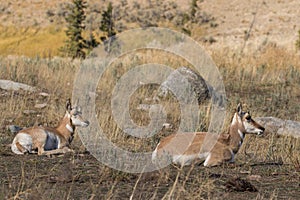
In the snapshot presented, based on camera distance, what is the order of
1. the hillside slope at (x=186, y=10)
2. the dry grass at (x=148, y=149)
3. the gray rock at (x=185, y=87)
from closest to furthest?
the dry grass at (x=148, y=149)
the gray rock at (x=185, y=87)
the hillside slope at (x=186, y=10)

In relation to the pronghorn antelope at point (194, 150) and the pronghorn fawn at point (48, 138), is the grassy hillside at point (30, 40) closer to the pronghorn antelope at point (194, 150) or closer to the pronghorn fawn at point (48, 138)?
the pronghorn fawn at point (48, 138)

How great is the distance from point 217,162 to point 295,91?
929 cm

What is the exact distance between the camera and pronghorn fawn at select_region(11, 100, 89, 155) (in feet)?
29.0

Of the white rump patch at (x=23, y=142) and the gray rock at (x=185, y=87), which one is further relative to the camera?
the gray rock at (x=185, y=87)

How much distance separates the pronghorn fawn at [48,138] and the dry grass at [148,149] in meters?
0.23

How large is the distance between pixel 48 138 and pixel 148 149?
5.09 feet

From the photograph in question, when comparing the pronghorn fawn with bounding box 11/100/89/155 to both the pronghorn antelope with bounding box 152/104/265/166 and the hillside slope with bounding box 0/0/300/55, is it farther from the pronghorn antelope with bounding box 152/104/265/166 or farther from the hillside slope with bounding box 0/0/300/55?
the hillside slope with bounding box 0/0/300/55

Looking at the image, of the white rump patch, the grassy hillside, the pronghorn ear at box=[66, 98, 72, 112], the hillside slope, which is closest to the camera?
the white rump patch

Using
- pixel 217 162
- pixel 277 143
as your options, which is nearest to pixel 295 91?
pixel 277 143

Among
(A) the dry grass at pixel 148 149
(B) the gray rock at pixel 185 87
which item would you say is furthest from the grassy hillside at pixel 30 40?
(B) the gray rock at pixel 185 87

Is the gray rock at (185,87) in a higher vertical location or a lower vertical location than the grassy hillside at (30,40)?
higher

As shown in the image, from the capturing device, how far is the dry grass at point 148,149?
5871 millimetres

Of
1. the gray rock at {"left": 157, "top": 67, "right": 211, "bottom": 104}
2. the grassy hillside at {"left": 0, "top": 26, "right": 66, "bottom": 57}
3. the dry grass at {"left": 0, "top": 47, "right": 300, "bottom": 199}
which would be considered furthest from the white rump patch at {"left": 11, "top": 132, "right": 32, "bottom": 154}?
the grassy hillside at {"left": 0, "top": 26, "right": 66, "bottom": 57}

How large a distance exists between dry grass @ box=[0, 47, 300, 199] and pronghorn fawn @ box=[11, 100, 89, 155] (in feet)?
0.77
